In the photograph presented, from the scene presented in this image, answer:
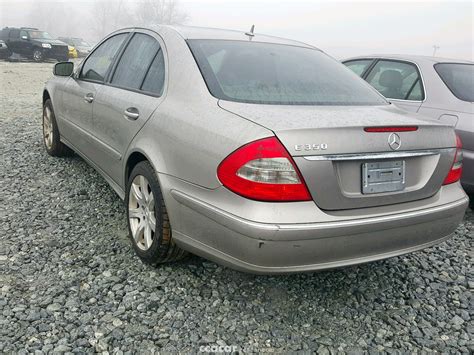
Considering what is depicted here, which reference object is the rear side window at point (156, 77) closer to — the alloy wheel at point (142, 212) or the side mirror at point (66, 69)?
the alloy wheel at point (142, 212)

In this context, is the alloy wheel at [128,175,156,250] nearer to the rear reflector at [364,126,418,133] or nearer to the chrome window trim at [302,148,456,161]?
the chrome window trim at [302,148,456,161]

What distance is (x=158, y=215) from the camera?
8.30 ft

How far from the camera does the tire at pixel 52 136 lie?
475 centimetres

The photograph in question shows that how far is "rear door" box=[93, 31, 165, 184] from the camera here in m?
2.81

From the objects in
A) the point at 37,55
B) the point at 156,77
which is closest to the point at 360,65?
the point at 156,77

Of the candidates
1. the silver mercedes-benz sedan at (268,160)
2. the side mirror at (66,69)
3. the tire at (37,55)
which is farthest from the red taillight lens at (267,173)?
the tire at (37,55)

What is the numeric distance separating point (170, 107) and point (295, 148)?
0.91 metres

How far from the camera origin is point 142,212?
2830mm

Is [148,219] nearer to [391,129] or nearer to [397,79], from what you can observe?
[391,129]

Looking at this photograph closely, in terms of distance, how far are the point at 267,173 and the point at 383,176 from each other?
61cm

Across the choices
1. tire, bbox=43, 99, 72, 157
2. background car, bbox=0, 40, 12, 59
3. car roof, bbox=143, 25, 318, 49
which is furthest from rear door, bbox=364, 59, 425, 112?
background car, bbox=0, 40, 12, 59

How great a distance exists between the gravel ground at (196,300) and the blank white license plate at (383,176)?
A: 2.48 feet

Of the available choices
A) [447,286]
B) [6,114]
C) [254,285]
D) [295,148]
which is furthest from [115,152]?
[6,114]

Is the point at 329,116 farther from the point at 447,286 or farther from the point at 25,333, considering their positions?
the point at 25,333
